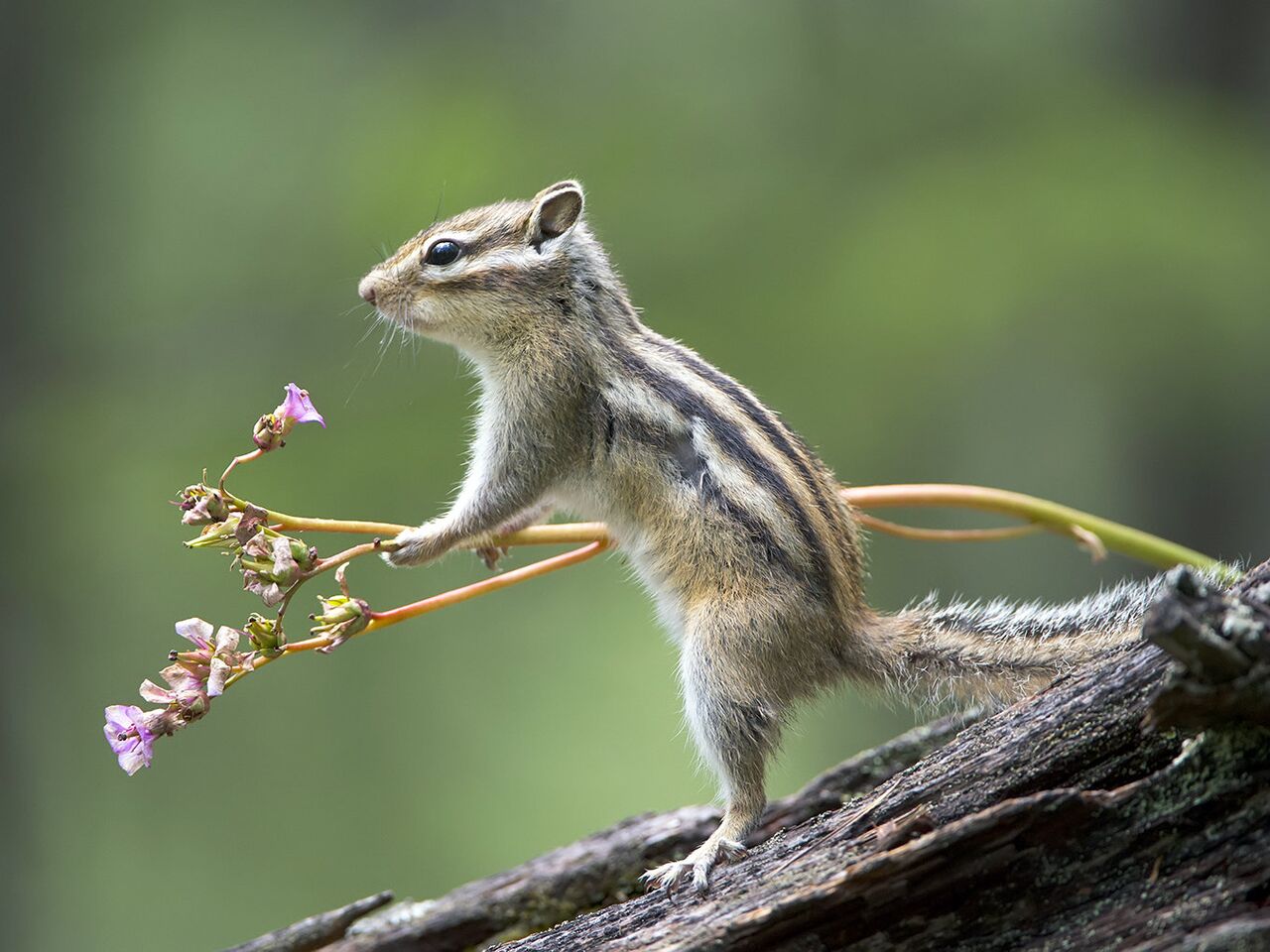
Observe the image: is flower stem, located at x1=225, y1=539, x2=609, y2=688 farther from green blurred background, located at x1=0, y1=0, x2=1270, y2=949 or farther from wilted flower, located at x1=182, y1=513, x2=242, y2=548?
green blurred background, located at x1=0, y1=0, x2=1270, y2=949

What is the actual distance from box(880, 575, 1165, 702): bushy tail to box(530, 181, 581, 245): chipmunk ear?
1.47 meters

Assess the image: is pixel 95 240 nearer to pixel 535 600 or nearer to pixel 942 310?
pixel 535 600

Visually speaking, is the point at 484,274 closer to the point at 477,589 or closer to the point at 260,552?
the point at 477,589

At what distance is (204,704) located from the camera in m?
2.12

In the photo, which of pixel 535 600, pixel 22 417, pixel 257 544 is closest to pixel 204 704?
pixel 257 544

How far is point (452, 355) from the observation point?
571cm

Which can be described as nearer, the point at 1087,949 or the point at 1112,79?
the point at 1087,949

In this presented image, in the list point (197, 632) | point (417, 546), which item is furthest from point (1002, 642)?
point (197, 632)

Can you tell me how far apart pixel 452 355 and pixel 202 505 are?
3592 mm

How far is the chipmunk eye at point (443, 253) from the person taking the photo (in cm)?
342

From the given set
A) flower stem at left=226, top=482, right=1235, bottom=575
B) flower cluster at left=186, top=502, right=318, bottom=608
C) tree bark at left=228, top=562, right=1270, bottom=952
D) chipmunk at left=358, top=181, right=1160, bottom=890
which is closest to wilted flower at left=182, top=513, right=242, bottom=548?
flower cluster at left=186, top=502, right=318, bottom=608

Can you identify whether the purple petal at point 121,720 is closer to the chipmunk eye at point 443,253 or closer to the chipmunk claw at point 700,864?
the chipmunk claw at point 700,864

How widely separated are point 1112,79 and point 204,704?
18.8 feet

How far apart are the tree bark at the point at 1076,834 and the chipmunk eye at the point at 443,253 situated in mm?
1931
